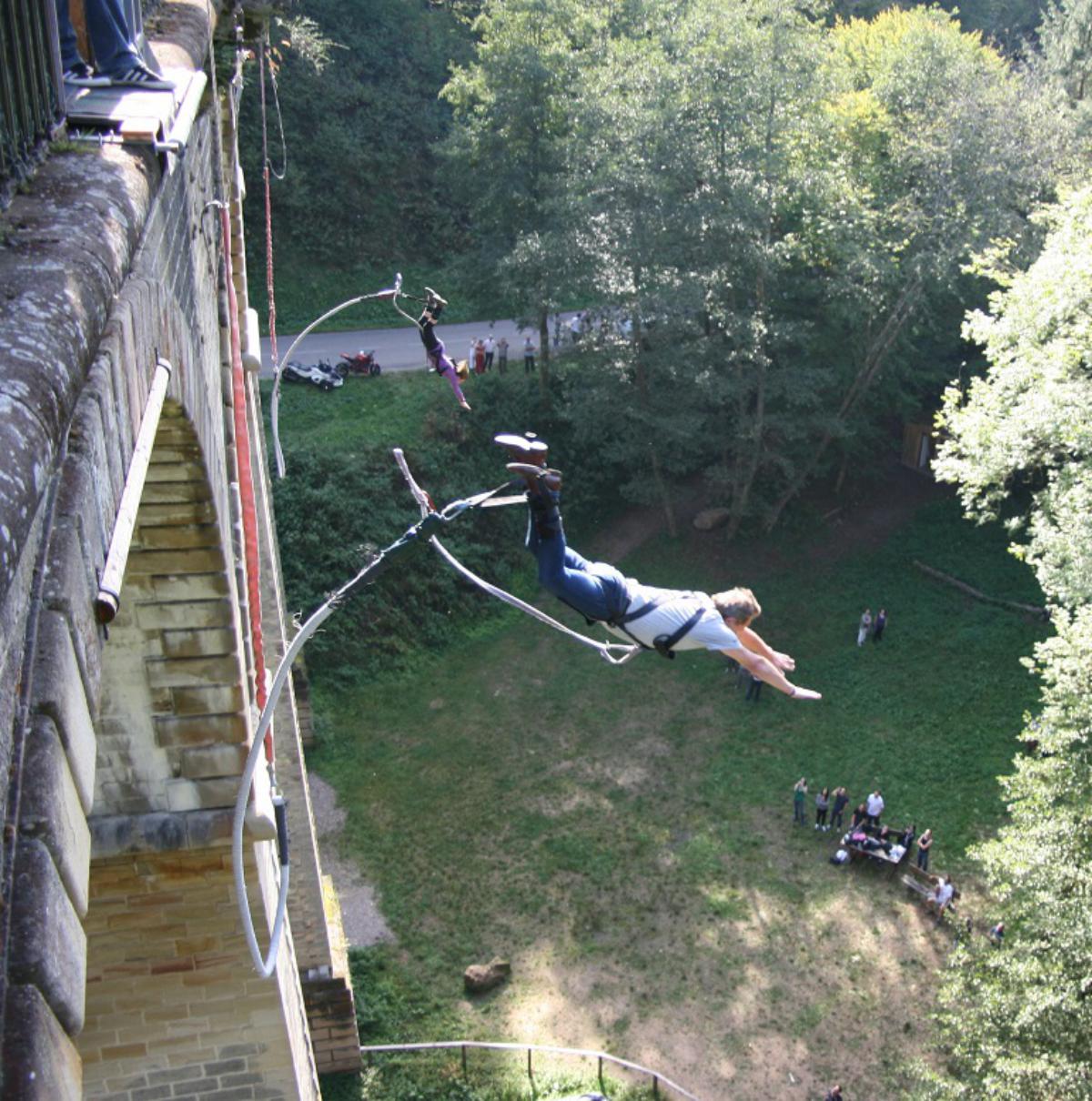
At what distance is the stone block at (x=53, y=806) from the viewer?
7.13 feet

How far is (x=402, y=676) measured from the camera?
64.7 ft

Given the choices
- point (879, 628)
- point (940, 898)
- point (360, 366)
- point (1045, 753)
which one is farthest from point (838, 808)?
point (360, 366)

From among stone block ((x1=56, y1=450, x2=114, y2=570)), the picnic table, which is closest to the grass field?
the picnic table

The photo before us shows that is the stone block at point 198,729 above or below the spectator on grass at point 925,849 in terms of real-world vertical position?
above

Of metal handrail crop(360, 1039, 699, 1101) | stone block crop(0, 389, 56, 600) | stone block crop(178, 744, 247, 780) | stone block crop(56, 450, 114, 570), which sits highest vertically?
stone block crop(0, 389, 56, 600)

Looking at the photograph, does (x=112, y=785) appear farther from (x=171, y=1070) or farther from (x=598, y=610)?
(x=598, y=610)

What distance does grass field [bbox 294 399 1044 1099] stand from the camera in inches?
532

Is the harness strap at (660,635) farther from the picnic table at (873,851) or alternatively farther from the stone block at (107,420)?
the picnic table at (873,851)

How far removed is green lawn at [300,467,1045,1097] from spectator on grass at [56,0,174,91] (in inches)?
422

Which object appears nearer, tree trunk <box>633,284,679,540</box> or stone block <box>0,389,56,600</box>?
stone block <box>0,389,56,600</box>

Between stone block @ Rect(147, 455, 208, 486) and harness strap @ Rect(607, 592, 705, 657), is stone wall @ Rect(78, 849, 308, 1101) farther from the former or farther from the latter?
harness strap @ Rect(607, 592, 705, 657)

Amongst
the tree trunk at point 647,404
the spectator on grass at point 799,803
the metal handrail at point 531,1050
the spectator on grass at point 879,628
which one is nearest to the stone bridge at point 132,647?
the metal handrail at point 531,1050

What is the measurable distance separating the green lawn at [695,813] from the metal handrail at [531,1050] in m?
0.24

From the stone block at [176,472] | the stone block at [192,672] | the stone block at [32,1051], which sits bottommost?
the stone block at [192,672]
